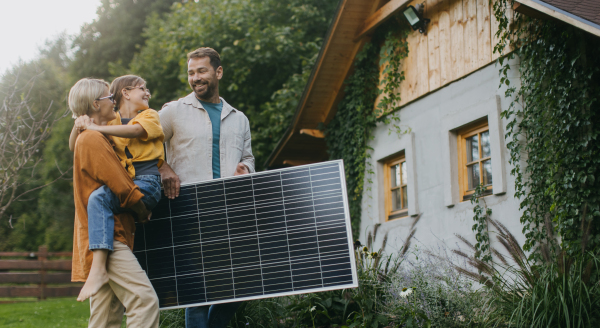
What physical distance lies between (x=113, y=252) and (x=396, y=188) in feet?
24.1

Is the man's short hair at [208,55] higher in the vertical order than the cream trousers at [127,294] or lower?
higher

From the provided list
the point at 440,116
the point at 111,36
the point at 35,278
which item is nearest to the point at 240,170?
the point at 440,116

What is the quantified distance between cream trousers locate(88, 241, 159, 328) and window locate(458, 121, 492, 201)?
18.1 feet

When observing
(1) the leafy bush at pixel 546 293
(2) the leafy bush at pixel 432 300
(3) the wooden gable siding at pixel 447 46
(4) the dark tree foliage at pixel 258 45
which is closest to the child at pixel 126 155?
(2) the leafy bush at pixel 432 300

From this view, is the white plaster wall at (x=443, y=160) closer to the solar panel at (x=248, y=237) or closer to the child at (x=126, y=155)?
the solar panel at (x=248, y=237)

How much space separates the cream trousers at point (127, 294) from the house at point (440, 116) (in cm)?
393

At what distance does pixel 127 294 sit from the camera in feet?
10.8

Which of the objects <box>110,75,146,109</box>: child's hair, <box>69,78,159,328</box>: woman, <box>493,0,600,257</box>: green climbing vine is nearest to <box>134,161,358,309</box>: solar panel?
<box>69,78,159,328</box>: woman

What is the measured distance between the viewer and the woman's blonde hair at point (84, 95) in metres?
3.52

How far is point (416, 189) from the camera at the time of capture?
30.2 ft

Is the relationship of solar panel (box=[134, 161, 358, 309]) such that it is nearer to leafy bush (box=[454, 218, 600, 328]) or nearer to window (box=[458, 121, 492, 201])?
leafy bush (box=[454, 218, 600, 328])

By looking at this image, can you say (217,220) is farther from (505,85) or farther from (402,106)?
(402,106)

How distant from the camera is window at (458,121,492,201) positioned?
25.6 ft

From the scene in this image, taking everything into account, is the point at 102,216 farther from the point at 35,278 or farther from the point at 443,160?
the point at 35,278
